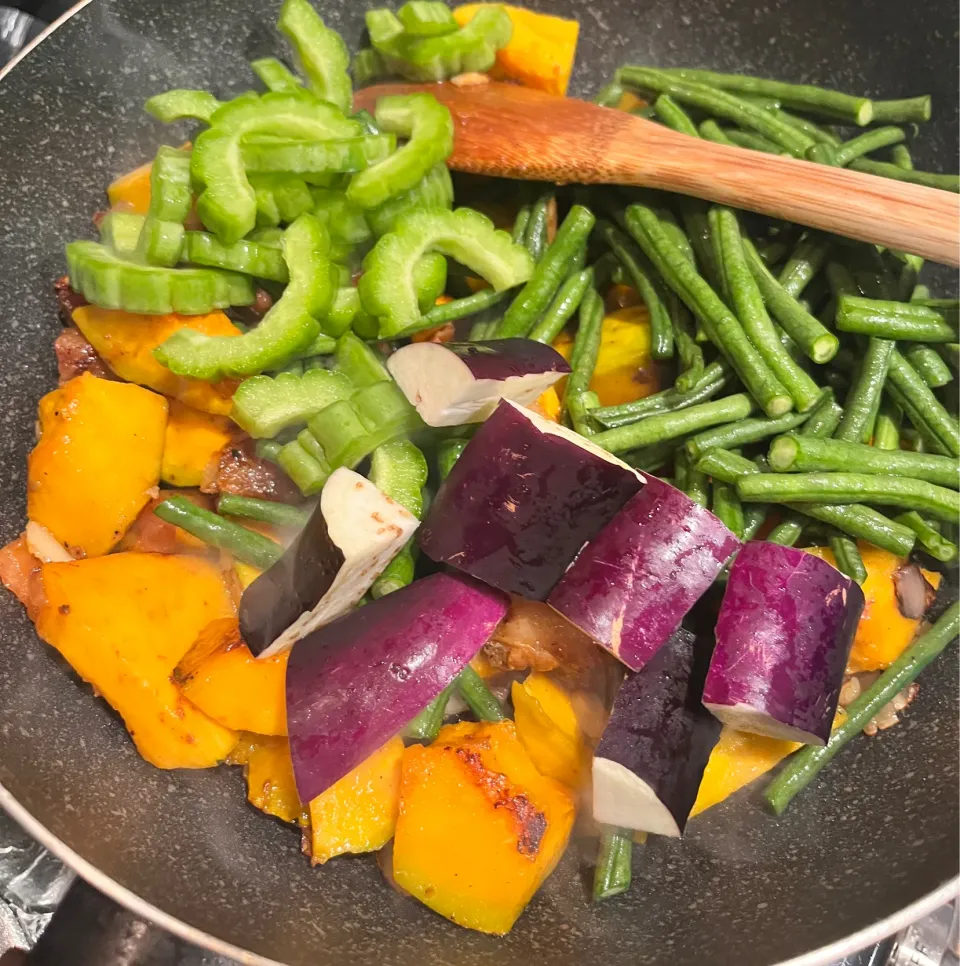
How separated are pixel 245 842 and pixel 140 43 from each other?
2.20 meters

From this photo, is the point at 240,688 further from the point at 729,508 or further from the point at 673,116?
the point at 673,116

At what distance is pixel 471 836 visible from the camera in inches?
64.2

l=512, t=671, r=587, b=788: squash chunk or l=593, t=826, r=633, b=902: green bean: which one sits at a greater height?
l=512, t=671, r=587, b=788: squash chunk

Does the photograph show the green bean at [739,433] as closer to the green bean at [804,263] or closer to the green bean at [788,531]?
the green bean at [788,531]

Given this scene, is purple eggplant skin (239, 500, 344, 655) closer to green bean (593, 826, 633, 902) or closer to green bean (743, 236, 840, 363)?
green bean (593, 826, 633, 902)

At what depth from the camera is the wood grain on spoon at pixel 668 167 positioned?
190 cm

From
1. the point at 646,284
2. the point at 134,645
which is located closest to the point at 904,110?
the point at 646,284

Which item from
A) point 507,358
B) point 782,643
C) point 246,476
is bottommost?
point 782,643

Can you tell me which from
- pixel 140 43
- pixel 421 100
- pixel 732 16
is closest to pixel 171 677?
pixel 421 100

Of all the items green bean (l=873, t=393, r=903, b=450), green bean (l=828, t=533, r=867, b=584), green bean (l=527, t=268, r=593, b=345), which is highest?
green bean (l=527, t=268, r=593, b=345)

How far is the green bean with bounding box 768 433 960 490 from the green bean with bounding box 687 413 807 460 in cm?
6

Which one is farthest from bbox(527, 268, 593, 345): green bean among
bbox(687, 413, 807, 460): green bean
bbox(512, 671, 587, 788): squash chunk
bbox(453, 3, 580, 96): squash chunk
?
bbox(512, 671, 587, 788): squash chunk

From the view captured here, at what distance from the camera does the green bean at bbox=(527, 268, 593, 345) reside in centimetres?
215

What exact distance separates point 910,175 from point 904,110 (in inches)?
10.3
